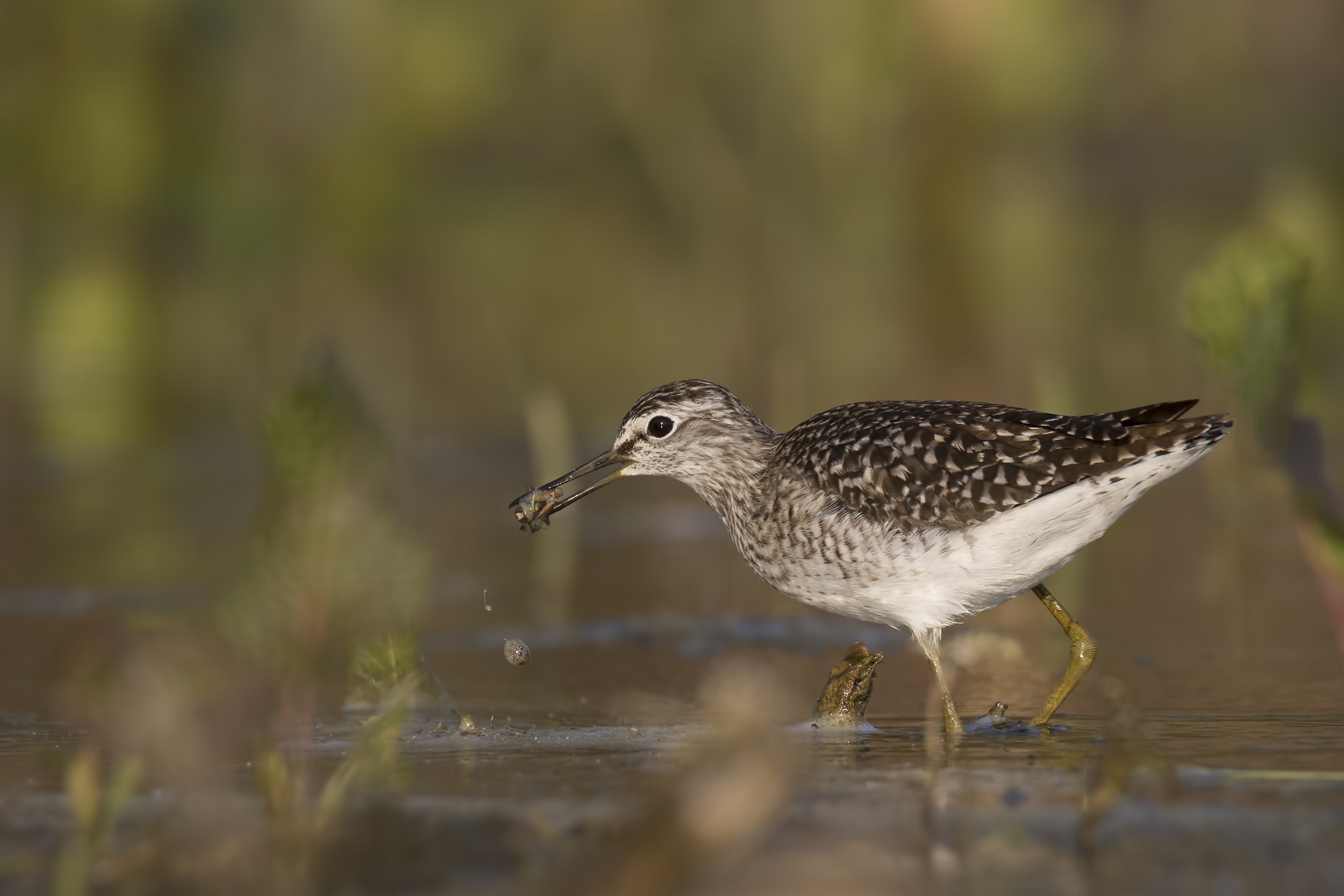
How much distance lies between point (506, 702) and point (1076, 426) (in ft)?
7.93

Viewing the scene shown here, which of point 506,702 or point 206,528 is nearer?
point 506,702

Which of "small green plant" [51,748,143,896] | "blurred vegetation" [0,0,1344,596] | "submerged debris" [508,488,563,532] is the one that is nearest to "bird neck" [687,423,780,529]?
"submerged debris" [508,488,563,532]

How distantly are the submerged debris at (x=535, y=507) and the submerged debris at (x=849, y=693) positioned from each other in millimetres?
2010

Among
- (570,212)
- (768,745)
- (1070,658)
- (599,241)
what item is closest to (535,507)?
(1070,658)

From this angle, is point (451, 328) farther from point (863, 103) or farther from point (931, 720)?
point (931, 720)

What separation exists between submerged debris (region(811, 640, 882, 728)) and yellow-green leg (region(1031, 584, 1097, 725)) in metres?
0.60

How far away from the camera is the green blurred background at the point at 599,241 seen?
1130 centimetres

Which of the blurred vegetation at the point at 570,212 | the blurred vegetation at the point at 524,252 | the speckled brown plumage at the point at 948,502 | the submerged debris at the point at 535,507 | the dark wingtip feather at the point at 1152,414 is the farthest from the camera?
the blurred vegetation at the point at 570,212

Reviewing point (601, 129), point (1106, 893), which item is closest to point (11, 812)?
point (1106, 893)

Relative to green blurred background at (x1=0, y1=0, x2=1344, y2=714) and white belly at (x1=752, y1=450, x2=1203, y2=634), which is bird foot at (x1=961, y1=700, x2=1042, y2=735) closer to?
white belly at (x1=752, y1=450, x2=1203, y2=634)

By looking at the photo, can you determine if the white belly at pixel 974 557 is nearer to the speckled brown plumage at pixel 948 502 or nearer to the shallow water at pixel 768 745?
the speckled brown plumage at pixel 948 502

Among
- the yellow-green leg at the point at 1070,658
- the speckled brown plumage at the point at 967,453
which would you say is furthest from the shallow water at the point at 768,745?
the speckled brown plumage at the point at 967,453

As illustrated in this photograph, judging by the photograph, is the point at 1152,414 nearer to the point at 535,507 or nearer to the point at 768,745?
the point at 535,507

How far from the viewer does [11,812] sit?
530 centimetres
